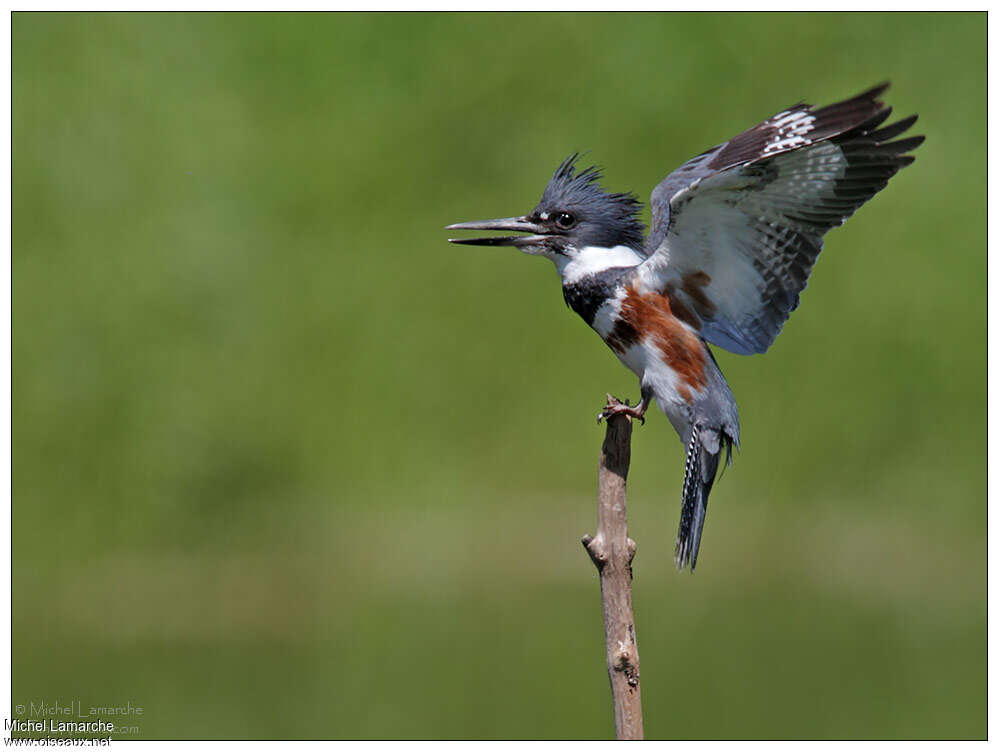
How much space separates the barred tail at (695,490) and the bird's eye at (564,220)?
2.52 feet

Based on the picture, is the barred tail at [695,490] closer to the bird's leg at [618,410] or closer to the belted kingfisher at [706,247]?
the belted kingfisher at [706,247]

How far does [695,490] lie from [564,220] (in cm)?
98

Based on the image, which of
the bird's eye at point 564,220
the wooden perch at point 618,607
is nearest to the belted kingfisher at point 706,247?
the bird's eye at point 564,220

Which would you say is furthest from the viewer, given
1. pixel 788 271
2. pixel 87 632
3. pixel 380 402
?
pixel 380 402

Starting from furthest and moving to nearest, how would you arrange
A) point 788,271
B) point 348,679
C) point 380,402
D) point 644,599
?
point 380,402 → point 644,599 → point 348,679 → point 788,271

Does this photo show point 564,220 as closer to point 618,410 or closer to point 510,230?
point 510,230

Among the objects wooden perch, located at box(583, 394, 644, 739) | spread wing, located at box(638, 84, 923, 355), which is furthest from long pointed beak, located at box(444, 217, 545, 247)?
wooden perch, located at box(583, 394, 644, 739)

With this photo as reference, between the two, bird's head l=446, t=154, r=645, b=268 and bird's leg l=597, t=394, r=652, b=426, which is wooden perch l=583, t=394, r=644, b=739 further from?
bird's head l=446, t=154, r=645, b=268

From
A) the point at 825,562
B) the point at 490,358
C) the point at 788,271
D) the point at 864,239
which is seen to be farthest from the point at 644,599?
the point at 788,271

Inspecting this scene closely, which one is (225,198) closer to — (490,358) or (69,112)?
(69,112)

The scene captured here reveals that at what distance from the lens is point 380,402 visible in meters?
8.26

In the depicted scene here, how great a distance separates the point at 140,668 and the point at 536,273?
10.7 ft

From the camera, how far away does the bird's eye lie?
178 inches

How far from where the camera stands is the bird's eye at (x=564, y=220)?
4.53m
